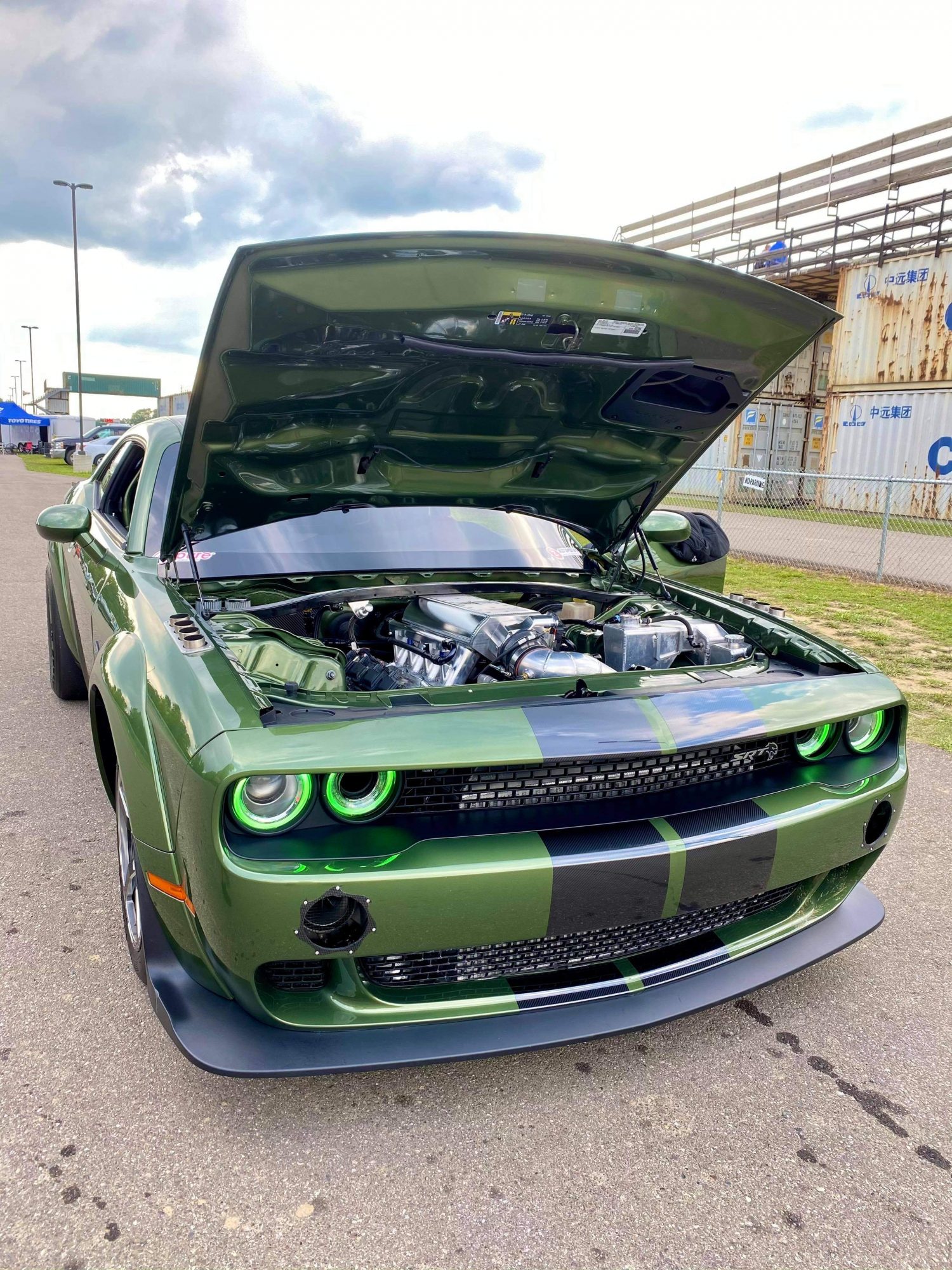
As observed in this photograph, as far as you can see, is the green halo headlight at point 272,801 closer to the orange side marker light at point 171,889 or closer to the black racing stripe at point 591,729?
the orange side marker light at point 171,889

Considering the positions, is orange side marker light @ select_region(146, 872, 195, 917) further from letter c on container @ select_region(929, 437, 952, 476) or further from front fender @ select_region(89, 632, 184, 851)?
letter c on container @ select_region(929, 437, 952, 476)

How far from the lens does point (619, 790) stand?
6.69 ft

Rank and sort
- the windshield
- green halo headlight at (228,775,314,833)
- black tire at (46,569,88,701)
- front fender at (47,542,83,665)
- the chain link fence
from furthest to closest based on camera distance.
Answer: the chain link fence, black tire at (46,569,88,701), front fender at (47,542,83,665), the windshield, green halo headlight at (228,775,314,833)

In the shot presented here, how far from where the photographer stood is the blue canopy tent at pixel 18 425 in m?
38.4

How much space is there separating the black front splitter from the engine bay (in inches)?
28.8

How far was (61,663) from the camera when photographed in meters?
4.46

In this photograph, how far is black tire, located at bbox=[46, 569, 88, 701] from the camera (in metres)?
4.39

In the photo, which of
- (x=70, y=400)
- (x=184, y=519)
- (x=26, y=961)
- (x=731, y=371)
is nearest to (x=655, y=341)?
(x=731, y=371)

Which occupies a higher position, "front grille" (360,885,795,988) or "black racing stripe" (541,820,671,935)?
"black racing stripe" (541,820,671,935)

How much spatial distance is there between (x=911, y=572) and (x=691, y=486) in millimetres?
10334

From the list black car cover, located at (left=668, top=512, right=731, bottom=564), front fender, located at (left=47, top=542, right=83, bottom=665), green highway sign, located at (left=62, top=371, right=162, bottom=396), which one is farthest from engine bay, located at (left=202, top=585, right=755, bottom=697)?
green highway sign, located at (left=62, top=371, right=162, bottom=396)

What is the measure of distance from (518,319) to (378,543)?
3.83ft

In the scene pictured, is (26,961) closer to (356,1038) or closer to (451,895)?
(356,1038)

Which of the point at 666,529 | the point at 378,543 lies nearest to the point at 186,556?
the point at 378,543
